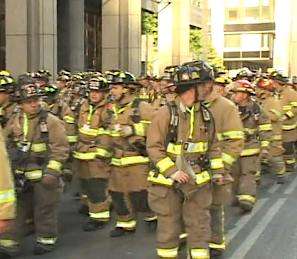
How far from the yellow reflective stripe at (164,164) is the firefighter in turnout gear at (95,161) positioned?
258 centimetres

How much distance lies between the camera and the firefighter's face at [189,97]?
231 inches

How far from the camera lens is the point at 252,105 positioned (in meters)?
9.84

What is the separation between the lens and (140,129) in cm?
798

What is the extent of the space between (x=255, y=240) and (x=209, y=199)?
6.74 feet

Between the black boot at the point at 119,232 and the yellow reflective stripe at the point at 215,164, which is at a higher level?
the yellow reflective stripe at the point at 215,164

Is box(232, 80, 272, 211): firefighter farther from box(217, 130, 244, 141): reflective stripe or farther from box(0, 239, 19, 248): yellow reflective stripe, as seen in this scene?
box(0, 239, 19, 248): yellow reflective stripe

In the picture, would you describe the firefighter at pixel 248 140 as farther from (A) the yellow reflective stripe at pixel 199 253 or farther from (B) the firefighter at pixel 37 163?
(A) the yellow reflective stripe at pixel 199 253

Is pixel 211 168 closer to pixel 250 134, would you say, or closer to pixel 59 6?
pixel 250 134

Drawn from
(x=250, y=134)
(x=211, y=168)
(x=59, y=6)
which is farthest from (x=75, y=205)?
(x=59, y=6)

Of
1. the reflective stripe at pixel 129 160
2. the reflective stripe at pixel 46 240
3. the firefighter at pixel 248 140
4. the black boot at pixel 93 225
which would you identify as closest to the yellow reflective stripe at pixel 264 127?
the firefighter at pixel 248 140

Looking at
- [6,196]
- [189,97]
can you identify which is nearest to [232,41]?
[189,97]

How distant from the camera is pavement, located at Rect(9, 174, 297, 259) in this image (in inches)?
286

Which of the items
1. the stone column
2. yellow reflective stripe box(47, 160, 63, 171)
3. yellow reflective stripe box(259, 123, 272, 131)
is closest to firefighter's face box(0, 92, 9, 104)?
yellow reflective stripe box(47, 160, 63, 171)

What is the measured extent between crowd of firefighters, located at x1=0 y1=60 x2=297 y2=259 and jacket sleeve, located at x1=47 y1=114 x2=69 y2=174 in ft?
0.04
